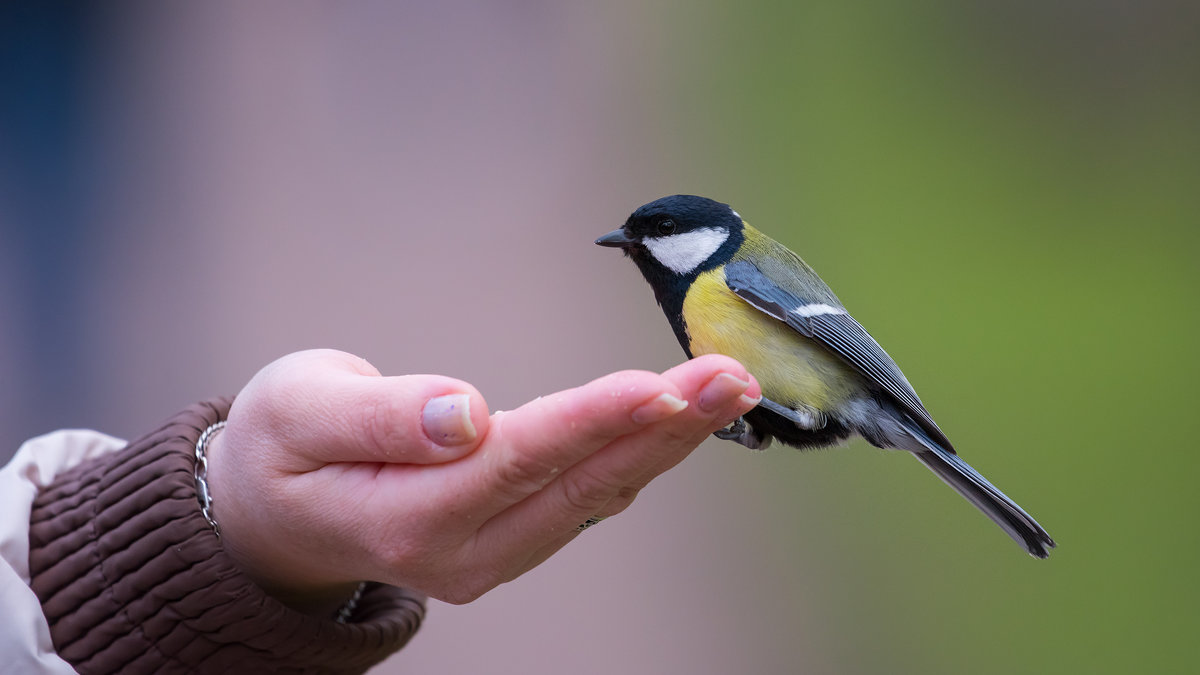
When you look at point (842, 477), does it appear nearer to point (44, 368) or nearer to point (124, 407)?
point (124, 407)

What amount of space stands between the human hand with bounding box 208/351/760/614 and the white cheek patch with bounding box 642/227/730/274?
31 centimetres

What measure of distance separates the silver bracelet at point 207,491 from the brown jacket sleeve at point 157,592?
0.01 meters

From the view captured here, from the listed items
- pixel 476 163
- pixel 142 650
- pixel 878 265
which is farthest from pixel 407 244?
pixel 142 650

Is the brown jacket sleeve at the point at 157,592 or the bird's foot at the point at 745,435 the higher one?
the bird's foot at the point at 745,435

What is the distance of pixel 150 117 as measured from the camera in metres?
2.07

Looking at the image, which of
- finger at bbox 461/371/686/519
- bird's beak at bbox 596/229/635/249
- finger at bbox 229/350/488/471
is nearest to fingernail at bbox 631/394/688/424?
finger at bbox 461/371/686/519

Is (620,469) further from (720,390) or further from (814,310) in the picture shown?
(814,310)

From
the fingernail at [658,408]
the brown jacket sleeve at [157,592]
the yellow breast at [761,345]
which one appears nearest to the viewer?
the fingernail at [658,408]

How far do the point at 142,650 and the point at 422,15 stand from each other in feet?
5.80

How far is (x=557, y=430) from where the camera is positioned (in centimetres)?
60

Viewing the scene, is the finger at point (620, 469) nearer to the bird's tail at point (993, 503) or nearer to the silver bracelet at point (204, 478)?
the silver bracelet at point (204, 478)

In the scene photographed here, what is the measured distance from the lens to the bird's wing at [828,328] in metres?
0.88

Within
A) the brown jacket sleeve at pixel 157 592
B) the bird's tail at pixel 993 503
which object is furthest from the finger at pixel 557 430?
the bird's tail at pixel 993 503

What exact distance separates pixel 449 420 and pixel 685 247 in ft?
1.37
